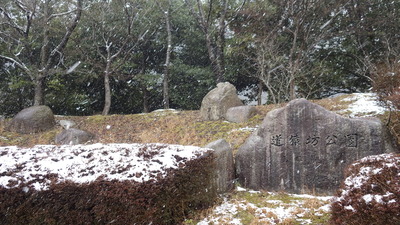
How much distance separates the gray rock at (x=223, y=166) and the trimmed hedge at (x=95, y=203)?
4.63 ft

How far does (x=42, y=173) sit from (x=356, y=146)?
4.81 metres

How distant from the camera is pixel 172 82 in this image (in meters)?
16.8

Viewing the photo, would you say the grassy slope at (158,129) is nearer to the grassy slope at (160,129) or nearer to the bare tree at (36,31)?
the grassy slope at (160,129)

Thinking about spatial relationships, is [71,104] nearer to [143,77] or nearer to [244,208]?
[143,77]

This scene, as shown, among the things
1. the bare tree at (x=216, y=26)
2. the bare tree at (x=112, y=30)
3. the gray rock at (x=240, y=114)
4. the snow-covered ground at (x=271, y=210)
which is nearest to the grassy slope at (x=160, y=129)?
the gray rock at (x=240, y=114)

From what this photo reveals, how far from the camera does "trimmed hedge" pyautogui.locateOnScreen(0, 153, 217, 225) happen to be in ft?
9.76

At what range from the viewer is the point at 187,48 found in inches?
687

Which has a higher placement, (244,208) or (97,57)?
(97,57)

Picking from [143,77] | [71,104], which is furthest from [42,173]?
[71,104]

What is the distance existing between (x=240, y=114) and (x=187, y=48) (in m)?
9.42

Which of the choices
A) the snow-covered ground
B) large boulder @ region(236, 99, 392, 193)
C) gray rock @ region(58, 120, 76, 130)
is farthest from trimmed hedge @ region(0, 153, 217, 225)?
gray rock @ region(58, 120, 76, 130)

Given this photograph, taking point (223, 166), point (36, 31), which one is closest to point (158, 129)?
point (223, 166)

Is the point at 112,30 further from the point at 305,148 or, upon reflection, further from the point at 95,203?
the point at 95,203

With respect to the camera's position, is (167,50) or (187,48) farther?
(187,48)
